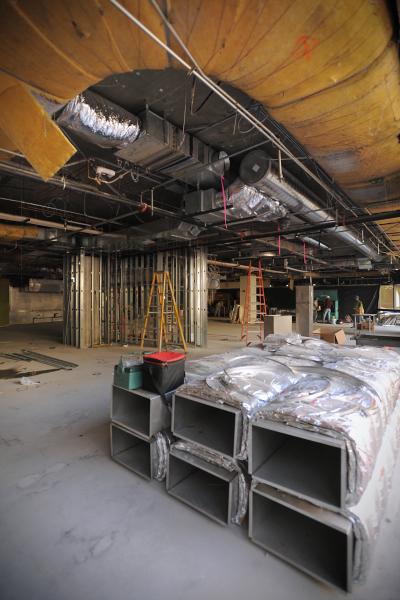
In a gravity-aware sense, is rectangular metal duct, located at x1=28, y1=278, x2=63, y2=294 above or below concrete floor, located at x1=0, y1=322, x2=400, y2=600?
above

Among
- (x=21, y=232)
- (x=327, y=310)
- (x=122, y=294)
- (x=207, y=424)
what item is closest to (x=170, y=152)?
(x=207, y=424)

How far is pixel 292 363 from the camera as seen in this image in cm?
225

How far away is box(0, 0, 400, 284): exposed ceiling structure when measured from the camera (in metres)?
1.24

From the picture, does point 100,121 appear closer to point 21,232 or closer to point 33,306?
point 21,232

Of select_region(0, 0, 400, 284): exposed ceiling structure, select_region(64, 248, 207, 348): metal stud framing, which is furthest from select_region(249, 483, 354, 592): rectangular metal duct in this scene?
select_region(64, 248, 207, 348): metal stud framing

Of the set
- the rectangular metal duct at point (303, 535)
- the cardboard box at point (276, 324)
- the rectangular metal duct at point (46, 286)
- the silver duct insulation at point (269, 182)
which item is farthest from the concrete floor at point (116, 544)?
the rectangular metal duct at point (46, 286)

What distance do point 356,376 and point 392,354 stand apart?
3.05ft

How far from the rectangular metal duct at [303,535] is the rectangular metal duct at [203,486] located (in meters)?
0.15

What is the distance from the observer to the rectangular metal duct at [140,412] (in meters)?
1.87

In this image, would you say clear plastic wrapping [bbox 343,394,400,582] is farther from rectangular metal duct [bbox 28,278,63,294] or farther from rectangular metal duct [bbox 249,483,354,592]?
rectangular metal duct [bbox 28,278,63,294]

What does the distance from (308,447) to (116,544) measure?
115 cm

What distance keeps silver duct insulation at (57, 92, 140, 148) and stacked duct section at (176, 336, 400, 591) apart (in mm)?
2058

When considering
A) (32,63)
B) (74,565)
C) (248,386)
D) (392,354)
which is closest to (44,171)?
(32,63)

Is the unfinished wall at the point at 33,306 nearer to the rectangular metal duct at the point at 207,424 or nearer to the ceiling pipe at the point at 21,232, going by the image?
the ceiling pipe at the point at 21,232
